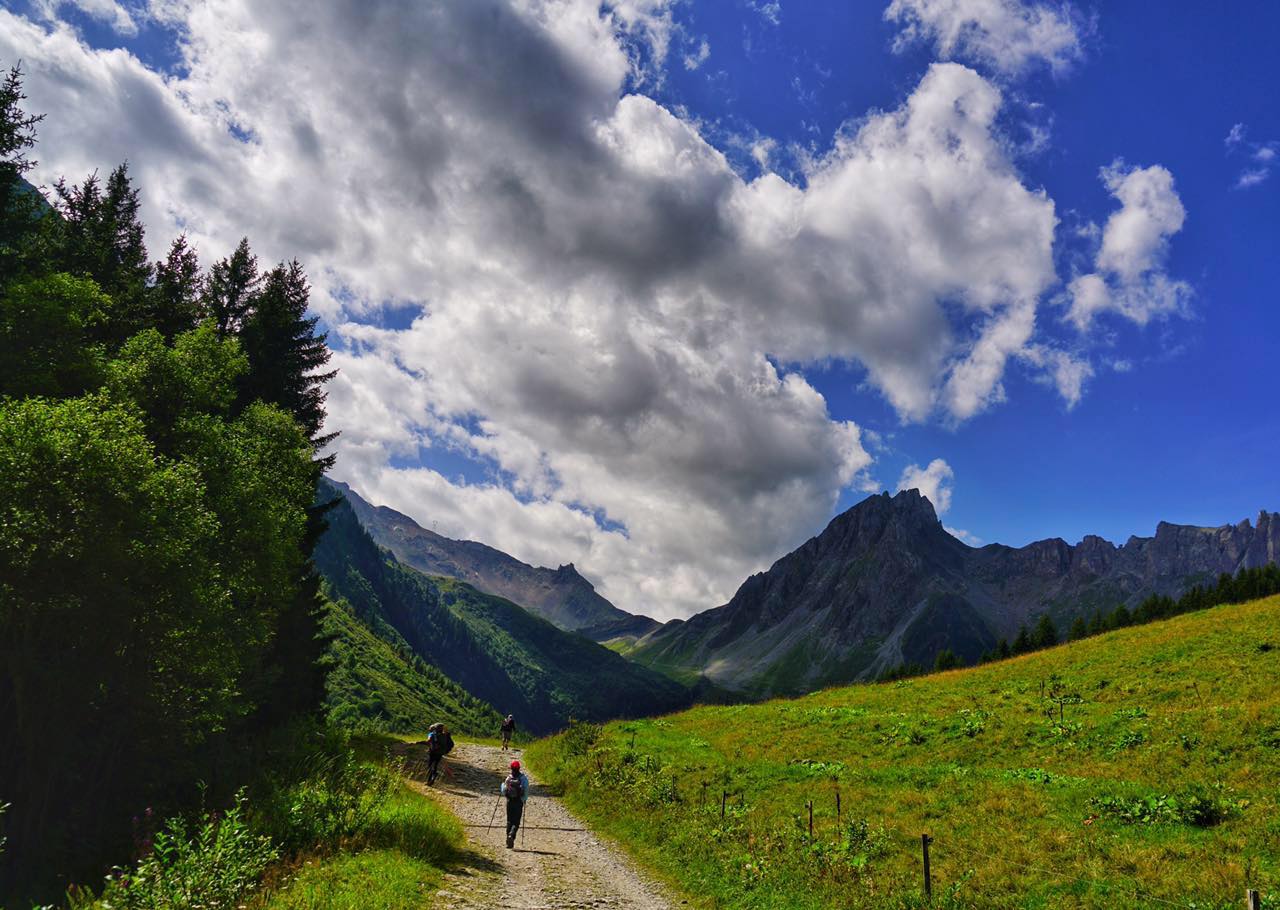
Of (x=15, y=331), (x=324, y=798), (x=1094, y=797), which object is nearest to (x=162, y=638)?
(x=324, y=798)

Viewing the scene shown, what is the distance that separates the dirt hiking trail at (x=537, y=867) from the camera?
14.8 metres

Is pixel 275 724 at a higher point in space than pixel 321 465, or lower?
lower

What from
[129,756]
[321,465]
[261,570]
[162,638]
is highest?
[321,465]

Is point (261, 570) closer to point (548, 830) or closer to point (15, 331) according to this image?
point (15, 331)

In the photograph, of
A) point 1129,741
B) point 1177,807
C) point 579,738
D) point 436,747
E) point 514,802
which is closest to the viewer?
point 1177,807

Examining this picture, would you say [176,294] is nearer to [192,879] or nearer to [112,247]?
[112,247]

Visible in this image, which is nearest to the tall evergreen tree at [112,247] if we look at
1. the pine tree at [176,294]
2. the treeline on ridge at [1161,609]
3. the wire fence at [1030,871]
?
the pine tree at [176,294]

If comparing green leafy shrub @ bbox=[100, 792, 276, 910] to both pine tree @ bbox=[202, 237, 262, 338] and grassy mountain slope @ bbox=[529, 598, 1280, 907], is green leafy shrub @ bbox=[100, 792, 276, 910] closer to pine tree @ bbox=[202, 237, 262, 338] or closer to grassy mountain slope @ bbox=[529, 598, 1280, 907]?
grassy mountain slope @ bbox=[529, 598, 1280, 907]

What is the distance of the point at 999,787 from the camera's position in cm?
1986

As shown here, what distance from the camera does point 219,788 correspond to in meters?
21.1

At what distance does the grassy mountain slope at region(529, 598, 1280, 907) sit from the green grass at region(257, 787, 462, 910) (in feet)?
22.3

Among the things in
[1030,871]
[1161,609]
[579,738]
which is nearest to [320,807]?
[1030,871]

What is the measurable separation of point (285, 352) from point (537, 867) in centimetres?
3471

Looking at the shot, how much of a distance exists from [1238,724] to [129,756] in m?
39.0
